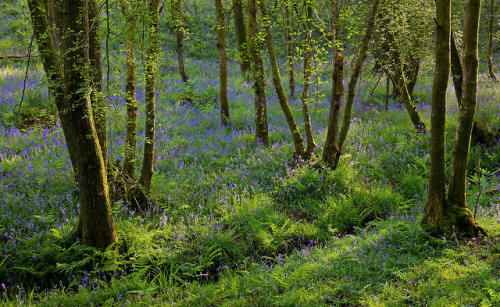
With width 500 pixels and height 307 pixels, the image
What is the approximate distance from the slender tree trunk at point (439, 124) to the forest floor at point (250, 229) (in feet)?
1.13

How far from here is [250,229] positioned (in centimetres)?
598

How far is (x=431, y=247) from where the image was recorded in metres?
4.52

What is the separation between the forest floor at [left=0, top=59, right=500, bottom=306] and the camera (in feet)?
13.9

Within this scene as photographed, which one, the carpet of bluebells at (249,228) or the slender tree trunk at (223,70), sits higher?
the slender tree trunk at (223,70)

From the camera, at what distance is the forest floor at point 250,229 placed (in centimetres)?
423

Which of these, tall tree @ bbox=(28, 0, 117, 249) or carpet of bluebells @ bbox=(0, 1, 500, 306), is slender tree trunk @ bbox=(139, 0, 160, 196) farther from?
tall tree @ bbox=(28, 0, 117, 249)

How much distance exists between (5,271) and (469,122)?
752 cm

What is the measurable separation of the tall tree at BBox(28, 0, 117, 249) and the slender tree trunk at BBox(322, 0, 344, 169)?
5120 millimetres

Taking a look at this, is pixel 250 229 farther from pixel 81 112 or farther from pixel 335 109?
pixel 335 109

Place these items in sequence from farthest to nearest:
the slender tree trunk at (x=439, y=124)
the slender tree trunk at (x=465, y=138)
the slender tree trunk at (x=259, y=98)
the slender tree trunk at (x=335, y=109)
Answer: the slender tree trunk at (x=259, y=98), the slender tree trunk at (x=335, y=109), the slender tree trunk at (x=465, y=138), the slender tree trunk at (x=439, y=124)

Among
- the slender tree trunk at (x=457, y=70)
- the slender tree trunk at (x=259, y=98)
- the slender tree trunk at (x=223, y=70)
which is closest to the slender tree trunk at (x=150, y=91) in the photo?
the slender tree trunk at (x=259, y=98)

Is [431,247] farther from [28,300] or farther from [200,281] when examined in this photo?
[28,300]

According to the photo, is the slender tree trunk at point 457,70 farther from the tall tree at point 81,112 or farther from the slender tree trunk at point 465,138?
the tall tree at point 81,112

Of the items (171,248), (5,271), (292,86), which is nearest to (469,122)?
(171,248)
